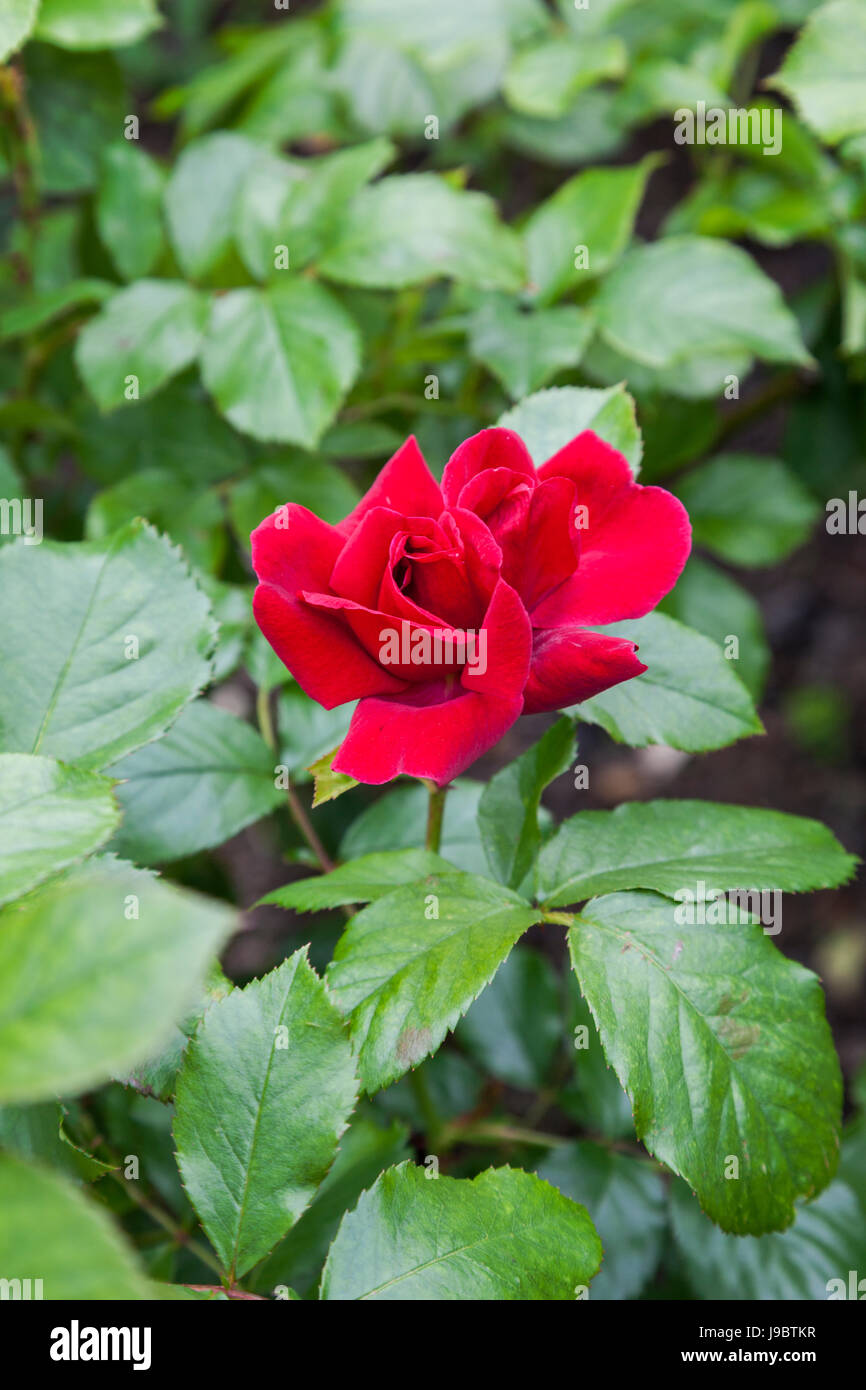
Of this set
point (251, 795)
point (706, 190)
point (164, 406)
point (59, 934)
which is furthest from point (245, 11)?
point (59, 934)

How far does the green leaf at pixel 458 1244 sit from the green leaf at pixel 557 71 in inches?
47.8

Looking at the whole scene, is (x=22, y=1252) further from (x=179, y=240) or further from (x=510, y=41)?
(x=510, y=41)

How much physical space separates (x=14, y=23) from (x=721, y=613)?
3.28 ft

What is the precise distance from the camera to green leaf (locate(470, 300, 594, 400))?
1.13 m

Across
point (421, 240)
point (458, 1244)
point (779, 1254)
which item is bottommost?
point (779, 1254)

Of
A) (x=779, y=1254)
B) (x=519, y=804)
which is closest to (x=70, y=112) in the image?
(x=519, y=804)

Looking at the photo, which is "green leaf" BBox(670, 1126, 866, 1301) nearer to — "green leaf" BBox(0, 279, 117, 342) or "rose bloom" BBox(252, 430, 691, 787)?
"rose bloom" BBox(252, 430, 691, 787)

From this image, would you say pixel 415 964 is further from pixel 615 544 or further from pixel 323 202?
pixel 323 202

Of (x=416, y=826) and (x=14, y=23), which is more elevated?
(x=14, y=23)

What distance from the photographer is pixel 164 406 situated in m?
1.25

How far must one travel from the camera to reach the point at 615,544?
2.23 feet
